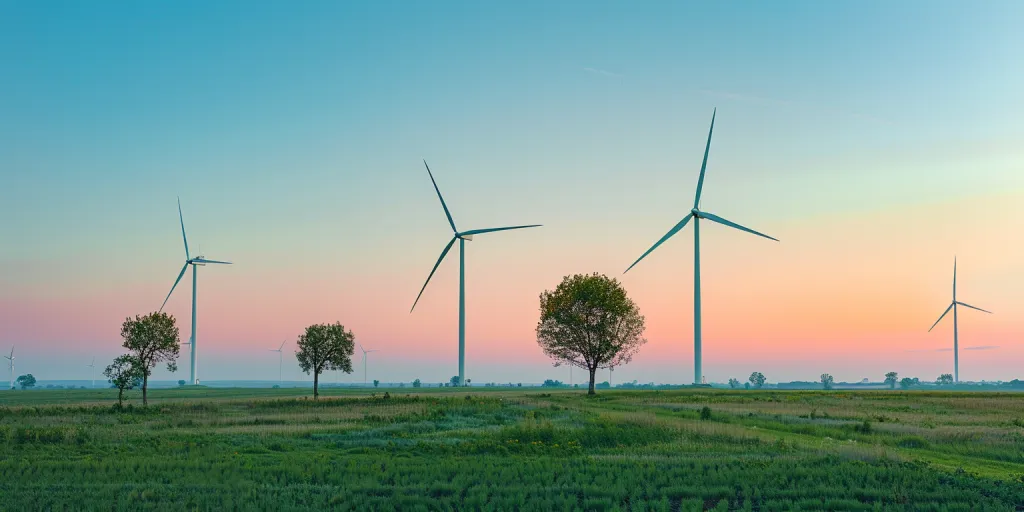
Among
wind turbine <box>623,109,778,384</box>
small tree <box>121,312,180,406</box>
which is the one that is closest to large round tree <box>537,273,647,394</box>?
wind turbine <box>623,109,778,384</box>

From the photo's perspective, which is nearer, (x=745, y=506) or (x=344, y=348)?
(x=745, y=506)

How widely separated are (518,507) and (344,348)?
7980 centimetres

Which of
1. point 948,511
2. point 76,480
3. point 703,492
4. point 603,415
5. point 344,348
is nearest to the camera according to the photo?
point 948,511

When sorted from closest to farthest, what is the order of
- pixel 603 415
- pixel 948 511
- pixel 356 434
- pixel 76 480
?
pixel 948 511
pixel 76 480
pixel 356 434
pixel 603 415

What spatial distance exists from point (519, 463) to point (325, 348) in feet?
236

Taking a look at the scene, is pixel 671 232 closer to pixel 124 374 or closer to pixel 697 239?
pixel 697 239

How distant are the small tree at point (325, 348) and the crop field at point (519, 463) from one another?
41357 mm

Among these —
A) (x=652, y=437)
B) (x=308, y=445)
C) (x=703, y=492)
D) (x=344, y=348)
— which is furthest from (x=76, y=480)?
(x=344, y=348)

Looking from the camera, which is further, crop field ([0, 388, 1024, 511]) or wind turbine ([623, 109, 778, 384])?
wind turbine ([623, 109, 778, 384])

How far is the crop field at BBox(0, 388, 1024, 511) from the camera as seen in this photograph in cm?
2780

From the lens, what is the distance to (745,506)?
26.7 m

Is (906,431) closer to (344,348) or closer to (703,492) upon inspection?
(703,492)

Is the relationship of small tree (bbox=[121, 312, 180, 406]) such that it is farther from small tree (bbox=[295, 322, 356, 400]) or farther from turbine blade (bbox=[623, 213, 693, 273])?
turbine blade (bbox=[623, 213, 693, 273])

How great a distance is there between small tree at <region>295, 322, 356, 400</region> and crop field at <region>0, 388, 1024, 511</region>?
41.4m
